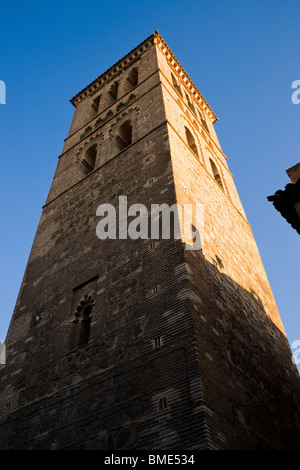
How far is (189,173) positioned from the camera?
10.6m

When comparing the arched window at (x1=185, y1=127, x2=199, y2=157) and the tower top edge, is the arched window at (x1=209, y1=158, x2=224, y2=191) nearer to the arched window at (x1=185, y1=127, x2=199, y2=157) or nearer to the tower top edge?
the arched window at (x1=185, y1=127, x2=199, y2=157)

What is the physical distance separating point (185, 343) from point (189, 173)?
18.2 feet

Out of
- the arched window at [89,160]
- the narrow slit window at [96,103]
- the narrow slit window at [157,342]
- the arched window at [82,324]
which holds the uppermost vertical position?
the narrow slit window at [96,103]

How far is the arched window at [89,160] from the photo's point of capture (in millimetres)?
13598

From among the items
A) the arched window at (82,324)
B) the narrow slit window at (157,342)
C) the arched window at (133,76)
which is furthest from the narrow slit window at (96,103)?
the narrow slit window at (157,342)

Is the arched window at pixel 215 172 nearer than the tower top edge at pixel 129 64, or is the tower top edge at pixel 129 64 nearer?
the arched window at pixel 215 172

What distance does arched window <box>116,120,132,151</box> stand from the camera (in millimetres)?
13450

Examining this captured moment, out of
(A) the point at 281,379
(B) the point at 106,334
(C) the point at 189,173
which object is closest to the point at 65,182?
(C) the point at 189,173

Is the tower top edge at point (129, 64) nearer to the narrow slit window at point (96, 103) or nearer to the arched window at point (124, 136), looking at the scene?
the narrow slit window at point (96, 103)

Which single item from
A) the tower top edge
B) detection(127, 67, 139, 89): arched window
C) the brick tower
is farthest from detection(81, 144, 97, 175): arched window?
the tower top edge

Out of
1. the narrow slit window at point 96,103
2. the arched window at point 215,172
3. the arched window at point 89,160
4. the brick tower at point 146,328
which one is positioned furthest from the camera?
the narrow slit window at point 96,103

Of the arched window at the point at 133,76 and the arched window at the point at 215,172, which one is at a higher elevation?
the arched window at the point at 133,76

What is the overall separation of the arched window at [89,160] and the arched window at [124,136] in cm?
107

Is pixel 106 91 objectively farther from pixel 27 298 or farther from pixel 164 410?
pixel 164 410
